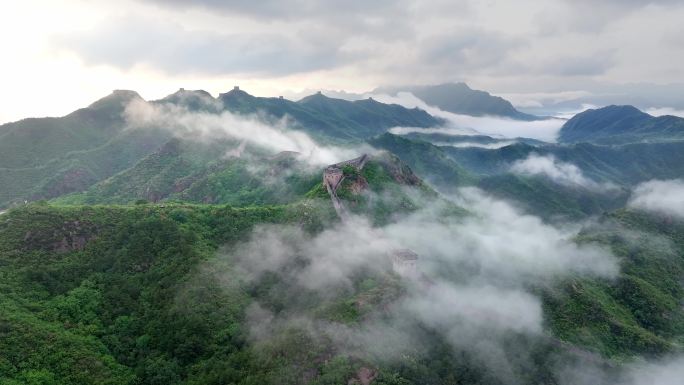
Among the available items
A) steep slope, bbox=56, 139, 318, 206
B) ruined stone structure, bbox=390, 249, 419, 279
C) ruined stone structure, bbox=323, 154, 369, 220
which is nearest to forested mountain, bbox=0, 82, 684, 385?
ruined stone structure, bbox=390, 249, 419, 279

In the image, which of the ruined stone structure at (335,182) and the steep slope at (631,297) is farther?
the ruined stone structure at (335,182)

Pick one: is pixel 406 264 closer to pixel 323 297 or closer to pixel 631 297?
pixel 323 297

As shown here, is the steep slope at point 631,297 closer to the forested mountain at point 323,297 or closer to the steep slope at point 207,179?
the forested mountain at point 323,297

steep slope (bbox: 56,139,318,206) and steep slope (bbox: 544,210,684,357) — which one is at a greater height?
steep slope (bbox: 56,139,318,206)

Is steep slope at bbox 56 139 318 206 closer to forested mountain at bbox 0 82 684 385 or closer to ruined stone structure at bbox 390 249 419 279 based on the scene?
forested mountain at bbox 0 82 684 385

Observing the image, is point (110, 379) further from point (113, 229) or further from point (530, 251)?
point (530, 251)

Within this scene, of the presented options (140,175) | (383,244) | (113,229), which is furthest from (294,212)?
(140,175)

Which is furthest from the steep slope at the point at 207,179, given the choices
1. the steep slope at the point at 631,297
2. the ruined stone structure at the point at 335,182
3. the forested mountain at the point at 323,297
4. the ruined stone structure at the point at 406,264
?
the steep slope at the point at 631,297

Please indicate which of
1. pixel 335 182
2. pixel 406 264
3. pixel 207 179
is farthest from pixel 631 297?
pixel 207 179
